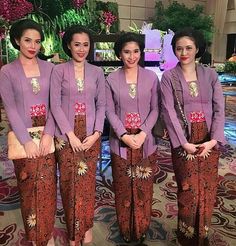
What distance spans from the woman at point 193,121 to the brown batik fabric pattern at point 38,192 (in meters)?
0.69

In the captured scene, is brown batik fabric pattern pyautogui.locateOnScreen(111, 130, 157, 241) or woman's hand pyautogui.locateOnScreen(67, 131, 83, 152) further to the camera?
brown batik fabric pattern pyautogui.locateOnScreen(111, 130, 157, 241)

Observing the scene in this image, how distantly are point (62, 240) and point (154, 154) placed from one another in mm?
796

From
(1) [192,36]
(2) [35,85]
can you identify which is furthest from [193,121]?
(2) [35,85]

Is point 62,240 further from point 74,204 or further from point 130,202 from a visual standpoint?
point 130,202

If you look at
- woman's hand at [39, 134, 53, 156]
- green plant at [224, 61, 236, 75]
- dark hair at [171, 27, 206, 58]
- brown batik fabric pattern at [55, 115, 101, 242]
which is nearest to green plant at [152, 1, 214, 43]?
green plant at [224, 61, 236, 75]

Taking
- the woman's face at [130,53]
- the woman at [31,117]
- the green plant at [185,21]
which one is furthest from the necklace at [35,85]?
the green plant at [185,21]

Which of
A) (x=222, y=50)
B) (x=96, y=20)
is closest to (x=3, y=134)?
(x=96, y=20)

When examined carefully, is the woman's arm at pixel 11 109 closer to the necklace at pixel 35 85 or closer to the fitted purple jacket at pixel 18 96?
the fitted purple jacket at pixel 18 96

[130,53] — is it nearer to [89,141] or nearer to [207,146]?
[89,141]

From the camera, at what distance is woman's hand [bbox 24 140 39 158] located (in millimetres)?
1588

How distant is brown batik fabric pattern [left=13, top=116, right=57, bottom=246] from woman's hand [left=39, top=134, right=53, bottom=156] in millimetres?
38

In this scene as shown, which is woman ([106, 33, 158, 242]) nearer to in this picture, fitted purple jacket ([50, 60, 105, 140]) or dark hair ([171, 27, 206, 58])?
fitted purple jacket ([50, 60, 105, 140])

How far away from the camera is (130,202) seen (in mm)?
1842

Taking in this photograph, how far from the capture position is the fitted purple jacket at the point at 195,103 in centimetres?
165
